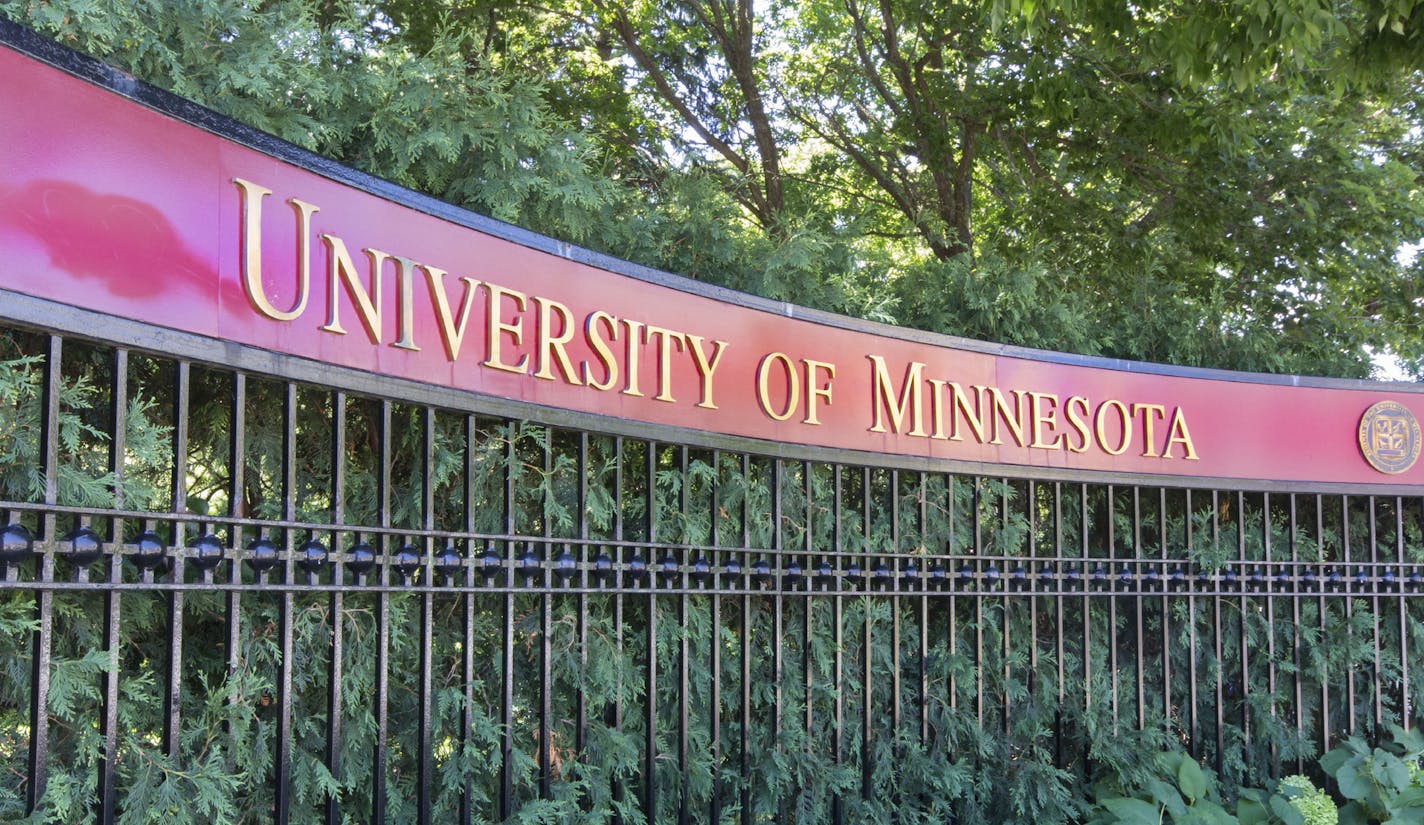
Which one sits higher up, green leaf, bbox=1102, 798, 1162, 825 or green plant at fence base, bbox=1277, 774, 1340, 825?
green leaf, bbox=1102, 798, 1162, 825

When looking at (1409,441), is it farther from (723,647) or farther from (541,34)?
(541,34)

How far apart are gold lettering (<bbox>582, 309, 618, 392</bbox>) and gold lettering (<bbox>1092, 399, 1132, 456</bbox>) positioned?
281cm

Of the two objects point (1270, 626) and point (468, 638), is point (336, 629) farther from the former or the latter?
point (1270, 626)

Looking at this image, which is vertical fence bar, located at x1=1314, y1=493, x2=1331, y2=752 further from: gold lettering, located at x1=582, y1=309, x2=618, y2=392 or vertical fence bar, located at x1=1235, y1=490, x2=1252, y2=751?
gold lettering, located at x1=582, y1=309, x2=618, y2=392

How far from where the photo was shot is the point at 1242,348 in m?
6.77

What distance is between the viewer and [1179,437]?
19.4 feet

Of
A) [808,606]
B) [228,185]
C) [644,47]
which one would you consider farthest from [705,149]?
[228,185]

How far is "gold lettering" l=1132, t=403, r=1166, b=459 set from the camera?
5805 millimetres

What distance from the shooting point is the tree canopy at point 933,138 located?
3.81 m

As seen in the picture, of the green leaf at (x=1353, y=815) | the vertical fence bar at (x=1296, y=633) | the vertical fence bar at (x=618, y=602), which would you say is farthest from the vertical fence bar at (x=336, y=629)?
Answer: the vertical fence bar at (x=1296, y=633)

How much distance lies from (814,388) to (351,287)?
1.99 meters

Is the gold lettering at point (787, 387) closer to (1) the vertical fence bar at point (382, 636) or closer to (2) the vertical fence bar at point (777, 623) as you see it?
(2) the vertical fence bar at point (777, 623)

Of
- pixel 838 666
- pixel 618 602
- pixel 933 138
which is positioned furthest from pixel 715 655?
pixel 933 138

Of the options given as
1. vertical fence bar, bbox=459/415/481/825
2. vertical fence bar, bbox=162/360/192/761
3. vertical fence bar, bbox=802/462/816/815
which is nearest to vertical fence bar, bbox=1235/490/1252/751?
vertical fence bar, bbox=802/462/816/815
